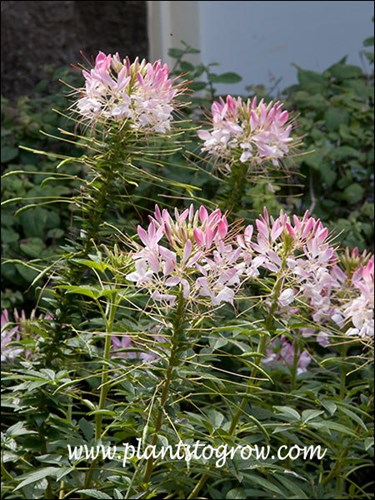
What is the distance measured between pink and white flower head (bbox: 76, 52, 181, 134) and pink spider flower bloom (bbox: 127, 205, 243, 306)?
0.29m

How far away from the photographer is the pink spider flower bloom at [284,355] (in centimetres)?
244

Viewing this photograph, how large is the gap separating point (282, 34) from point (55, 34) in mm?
1028

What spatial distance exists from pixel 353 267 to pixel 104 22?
2.75 meters

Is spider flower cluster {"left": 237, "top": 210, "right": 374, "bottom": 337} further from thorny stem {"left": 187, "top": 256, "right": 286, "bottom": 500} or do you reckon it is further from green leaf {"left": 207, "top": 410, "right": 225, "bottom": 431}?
green leaf {"left": 207, "top": 410, "right": 225, "bottom": 431}

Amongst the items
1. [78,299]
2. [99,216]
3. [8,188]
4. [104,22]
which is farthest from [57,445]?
[104,22]

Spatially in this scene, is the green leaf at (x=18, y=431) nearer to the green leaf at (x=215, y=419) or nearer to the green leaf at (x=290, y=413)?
the green leaf at (x=215, y=419)

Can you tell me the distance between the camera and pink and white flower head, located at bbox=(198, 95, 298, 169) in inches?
79.3

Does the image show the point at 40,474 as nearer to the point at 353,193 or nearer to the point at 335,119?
the point at 353,193

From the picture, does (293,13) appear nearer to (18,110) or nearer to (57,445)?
(18,110)

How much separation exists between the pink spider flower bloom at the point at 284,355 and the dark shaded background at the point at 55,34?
7.25ft

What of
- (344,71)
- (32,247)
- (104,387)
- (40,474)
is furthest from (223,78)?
(40,474)

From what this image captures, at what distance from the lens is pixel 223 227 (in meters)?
1.52

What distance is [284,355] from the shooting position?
8.38 ft

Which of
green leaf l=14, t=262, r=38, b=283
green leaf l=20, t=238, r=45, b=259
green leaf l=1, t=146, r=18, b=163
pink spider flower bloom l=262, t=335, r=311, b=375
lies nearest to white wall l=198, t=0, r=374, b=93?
Answer: green leaf l=1, t=146, r=18, b=163
